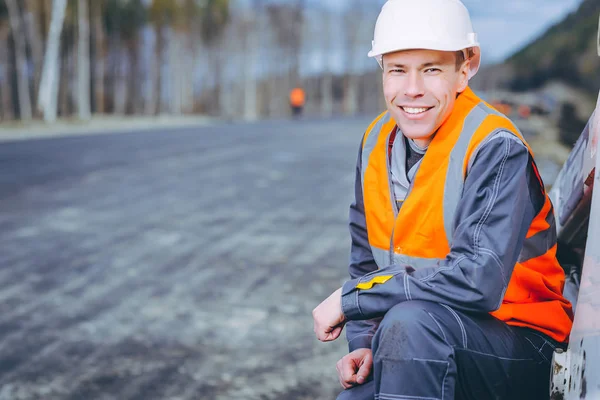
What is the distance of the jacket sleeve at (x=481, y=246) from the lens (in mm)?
2174

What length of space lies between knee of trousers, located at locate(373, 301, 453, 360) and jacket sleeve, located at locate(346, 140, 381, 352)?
0.54m

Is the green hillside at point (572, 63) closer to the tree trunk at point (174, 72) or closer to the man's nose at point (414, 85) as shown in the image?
the tree trunk at point (174, 72)

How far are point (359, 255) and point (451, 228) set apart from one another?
0.54m

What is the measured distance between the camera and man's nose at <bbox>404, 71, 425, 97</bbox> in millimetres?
2461

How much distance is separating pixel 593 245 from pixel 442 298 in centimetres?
45

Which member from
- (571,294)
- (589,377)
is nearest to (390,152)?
(571,294)

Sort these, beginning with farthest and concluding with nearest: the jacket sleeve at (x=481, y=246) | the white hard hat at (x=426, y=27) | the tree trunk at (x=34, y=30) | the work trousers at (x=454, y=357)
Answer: the tree trunk at (x=34, y=30) → the white hard hat at (x=426, y=27) → the jacket sleeve at (x=481, y=246) → the work trousers at (x=454, y=357)

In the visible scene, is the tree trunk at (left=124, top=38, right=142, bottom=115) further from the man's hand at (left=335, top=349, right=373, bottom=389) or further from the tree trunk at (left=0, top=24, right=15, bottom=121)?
the man's hand at (left=335, top=349, right=373, bottom=389)

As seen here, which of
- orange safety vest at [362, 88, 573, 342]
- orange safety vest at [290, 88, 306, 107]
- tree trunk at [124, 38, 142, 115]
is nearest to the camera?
orange safety vest at [362, 88, 573, 342]

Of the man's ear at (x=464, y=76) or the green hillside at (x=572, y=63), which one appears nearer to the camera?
the man's ear at (x=464, y=76)

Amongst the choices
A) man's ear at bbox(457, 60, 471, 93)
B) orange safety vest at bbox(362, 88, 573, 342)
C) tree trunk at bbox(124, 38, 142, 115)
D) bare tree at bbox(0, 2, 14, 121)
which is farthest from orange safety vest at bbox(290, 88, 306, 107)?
orange safety vest at bbox(362, 88, 573, 342)

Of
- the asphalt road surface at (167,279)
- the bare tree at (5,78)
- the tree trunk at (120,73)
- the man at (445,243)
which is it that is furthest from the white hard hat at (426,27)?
the tree trunk at (120,73)

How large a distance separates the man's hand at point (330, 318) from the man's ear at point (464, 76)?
2.57 feet

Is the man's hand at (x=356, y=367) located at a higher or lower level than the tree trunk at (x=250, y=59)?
higher
